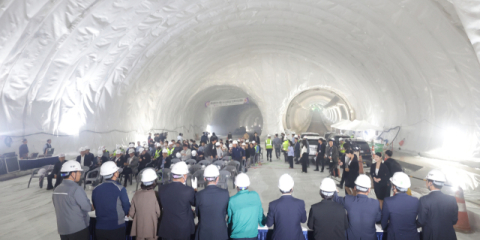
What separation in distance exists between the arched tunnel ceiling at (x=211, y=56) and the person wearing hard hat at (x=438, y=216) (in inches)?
228

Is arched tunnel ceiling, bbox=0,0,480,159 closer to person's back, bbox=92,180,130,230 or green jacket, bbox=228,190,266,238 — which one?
green jacket, bbox=228,190,266,238

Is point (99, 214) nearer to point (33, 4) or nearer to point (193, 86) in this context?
point (33, 4)

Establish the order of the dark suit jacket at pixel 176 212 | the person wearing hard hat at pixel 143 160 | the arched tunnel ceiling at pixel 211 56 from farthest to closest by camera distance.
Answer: the arched tunnel ceiling at pixel 211 56 < the person wearing hard hat at pixel 143 160 < the dark suit jacket at pixel 176 212

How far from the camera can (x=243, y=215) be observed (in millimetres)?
3734

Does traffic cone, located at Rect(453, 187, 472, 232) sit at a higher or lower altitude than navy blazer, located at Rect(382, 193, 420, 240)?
lower

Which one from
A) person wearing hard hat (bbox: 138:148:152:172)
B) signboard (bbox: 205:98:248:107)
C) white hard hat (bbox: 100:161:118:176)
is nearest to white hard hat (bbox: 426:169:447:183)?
white hard hat (bbox: 100:161:118:176)

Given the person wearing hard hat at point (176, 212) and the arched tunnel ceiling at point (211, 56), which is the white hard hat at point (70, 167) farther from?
the arched tunnel ceiling at point (211, 56)

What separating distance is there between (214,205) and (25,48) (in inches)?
470

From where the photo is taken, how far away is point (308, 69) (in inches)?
1064

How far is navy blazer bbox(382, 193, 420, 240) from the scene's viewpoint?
12.6ft

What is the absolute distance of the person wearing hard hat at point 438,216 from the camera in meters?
3.82

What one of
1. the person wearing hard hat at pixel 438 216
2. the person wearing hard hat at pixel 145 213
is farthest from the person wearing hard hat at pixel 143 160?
the person wearing hard hat at pixel 438 216

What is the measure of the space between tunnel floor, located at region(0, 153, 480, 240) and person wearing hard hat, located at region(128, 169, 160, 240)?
7.76 ft

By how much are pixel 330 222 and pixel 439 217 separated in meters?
1.59
